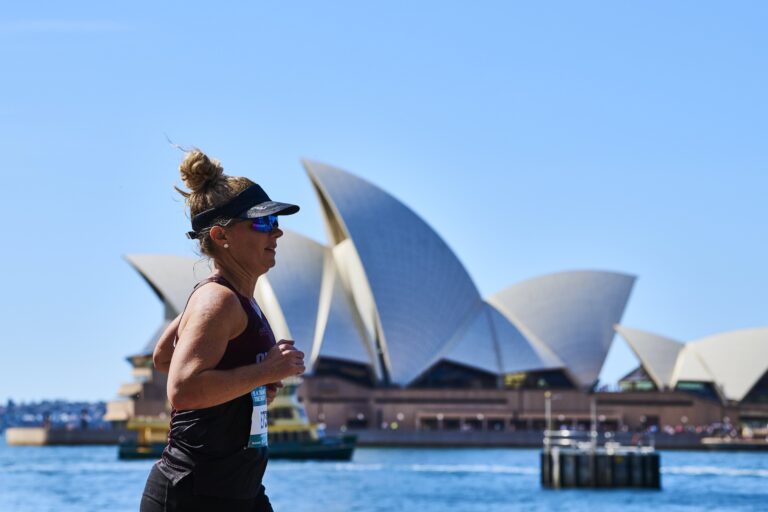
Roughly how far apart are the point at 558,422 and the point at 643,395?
4578mm

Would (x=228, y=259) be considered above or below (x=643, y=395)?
below

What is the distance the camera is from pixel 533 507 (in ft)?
111

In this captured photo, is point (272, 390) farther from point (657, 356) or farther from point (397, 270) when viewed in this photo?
point (657, 356)

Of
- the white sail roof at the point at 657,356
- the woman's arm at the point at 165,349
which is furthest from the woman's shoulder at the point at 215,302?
the white sail roof at the point at 657,356

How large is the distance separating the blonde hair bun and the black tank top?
0.31 m

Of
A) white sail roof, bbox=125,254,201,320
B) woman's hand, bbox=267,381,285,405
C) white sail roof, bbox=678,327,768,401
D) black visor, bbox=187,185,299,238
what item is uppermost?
white sail roof, bbox=125,254,201,320

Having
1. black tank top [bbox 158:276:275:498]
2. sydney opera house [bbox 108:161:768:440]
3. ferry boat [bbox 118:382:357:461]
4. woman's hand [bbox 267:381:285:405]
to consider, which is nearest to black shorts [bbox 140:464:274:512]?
black tank top [bbox 158:276:275:498]

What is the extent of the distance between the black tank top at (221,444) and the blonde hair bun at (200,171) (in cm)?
31

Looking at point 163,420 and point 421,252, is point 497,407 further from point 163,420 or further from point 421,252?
point 163,420

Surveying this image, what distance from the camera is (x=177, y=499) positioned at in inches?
139

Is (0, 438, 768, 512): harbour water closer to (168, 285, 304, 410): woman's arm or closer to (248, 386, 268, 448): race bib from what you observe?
(248, 386, 268, 448): race bib

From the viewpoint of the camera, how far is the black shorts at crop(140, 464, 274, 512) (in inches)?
139

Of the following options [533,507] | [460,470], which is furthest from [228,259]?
[460,470]

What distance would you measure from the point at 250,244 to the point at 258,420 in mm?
431
